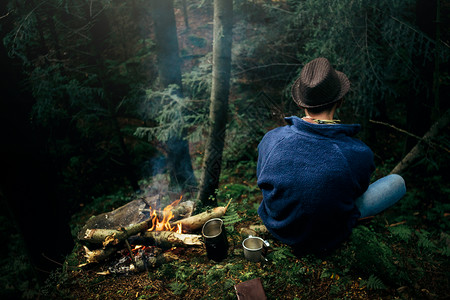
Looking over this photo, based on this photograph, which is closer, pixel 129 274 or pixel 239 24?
pixel 129 274

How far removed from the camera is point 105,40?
753 centimetres

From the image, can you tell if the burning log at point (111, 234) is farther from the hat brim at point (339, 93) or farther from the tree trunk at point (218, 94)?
the hat brim at point (339, 93)

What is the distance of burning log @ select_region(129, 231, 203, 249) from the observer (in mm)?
3586

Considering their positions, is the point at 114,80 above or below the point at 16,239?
above

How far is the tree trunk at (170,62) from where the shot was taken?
586 centimetres

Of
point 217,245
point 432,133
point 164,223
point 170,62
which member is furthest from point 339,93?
point 170,62

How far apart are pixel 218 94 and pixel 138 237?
319cm

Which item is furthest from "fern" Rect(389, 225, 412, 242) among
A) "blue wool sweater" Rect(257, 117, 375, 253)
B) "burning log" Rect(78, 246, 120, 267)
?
"burning log" Rect(78, 246, 120, 267)

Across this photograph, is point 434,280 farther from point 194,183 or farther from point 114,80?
point 114,80

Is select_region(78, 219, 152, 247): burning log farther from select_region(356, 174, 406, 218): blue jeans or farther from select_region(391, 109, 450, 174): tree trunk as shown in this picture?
select_region(391, 109, 450, 174): tree trunk

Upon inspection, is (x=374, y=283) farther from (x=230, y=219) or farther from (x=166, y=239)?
(x=166, y=239)

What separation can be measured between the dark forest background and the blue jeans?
8.47 ft

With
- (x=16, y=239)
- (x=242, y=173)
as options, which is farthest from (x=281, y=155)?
(x=16, y=239)

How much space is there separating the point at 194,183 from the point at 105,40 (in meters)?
5.64
